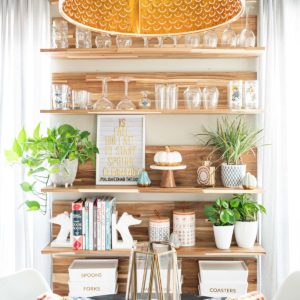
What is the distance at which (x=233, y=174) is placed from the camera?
2.74 meters

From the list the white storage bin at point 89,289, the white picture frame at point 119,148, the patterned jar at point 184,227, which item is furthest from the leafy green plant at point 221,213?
the white storage bin at point 89,289

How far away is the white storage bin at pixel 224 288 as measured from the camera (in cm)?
267

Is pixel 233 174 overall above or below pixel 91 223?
above

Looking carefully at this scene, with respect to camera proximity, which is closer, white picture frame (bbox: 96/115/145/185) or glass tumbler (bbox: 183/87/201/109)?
glass tumbler (bbox: 183/87/201/109)

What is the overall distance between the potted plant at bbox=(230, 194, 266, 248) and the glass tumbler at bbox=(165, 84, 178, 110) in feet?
2.17

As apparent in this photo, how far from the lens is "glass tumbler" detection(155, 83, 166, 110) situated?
8.81 ft

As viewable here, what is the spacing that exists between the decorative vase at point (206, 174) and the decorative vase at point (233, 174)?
0.23 feet

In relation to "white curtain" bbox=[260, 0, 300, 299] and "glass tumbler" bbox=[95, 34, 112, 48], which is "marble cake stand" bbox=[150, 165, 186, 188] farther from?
"glass tumbler" bbox=[95, 34, 112, 48]

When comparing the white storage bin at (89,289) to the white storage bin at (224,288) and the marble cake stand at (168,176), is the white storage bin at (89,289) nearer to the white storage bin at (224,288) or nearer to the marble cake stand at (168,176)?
the white storage bin at (224,288)

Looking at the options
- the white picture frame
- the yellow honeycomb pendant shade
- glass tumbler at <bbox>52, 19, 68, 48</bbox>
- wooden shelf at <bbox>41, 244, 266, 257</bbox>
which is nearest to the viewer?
the yellow honeycomb pendant shade

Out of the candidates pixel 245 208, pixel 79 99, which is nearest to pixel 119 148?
pixel 79 99

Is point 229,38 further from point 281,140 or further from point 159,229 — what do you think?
point 159,229

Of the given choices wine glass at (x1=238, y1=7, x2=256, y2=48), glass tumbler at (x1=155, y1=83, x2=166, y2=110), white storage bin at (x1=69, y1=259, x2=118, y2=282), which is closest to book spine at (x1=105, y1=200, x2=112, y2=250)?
white storage bin at (x1=69, y1=259, x2=118, y2=282)

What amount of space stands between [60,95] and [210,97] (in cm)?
87
